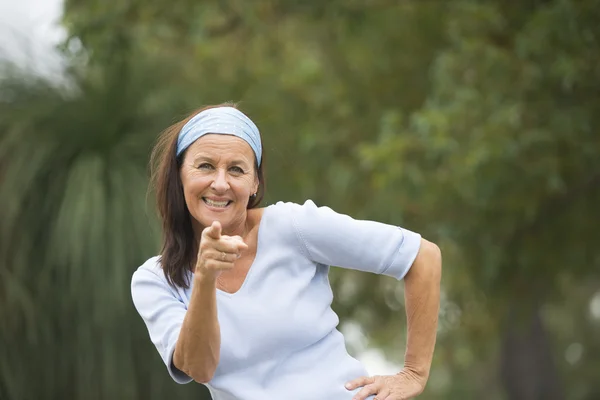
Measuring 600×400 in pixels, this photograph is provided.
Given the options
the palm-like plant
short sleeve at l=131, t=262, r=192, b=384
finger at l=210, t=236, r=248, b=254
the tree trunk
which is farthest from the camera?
the tree trunk

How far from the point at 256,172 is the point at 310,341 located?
20.8 inches

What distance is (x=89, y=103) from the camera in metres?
7.28

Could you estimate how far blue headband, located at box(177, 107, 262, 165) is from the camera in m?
3.08

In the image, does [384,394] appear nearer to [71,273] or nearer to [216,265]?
[216,265]

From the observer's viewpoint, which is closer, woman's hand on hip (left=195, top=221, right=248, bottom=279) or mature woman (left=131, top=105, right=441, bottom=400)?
woman's hand on hip (left=195, top=221, right=248, bottom=279)

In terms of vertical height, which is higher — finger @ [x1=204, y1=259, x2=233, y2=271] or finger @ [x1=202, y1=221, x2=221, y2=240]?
finger @ [x1=202, y1=221, x2=221, y2=240]

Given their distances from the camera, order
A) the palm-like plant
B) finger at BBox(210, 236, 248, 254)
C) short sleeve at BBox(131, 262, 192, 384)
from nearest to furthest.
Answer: finger at BBox(210, 236, 248, 254) → short sleeve at BBox(131, 262, 192, 384) → the palm-like plant

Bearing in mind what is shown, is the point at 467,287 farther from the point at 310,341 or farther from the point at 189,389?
the point at 310,341

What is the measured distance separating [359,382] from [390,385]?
0.45ft

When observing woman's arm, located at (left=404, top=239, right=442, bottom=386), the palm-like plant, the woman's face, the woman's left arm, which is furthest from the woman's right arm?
the palm-like plant

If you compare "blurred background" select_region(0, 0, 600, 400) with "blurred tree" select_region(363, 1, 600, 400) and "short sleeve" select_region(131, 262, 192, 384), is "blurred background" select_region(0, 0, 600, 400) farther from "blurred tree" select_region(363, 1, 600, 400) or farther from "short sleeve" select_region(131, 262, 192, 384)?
"short sleeve" select_region(131, 262, 192, 384)

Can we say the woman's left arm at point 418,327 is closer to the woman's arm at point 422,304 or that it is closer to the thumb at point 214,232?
the woman's arm at point 422,304

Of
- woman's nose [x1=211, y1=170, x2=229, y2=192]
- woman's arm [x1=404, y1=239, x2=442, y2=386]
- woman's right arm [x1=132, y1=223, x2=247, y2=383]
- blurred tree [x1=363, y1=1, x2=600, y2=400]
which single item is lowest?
woman's right arm [x1=132, y1=223, x2=247, y2=383]

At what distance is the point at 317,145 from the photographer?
30.7 ft
